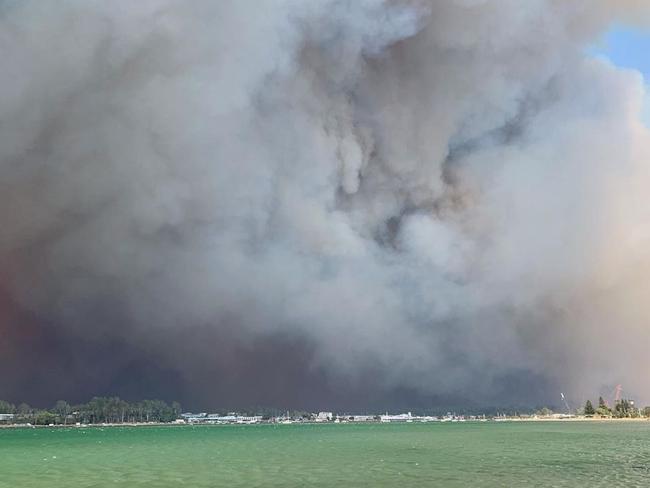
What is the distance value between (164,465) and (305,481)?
68.0 ft

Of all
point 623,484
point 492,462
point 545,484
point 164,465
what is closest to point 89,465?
point 164,465

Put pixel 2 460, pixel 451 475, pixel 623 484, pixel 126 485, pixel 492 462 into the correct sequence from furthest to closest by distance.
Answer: pixel 2 460 < pixel 492 462 < pixel 451 475 < pixel 126 485 < pixel 623 484

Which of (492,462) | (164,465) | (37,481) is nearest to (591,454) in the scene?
(492,462)

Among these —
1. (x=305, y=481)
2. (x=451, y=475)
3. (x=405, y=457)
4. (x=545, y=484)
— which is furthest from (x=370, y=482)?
(x=405, y=457)

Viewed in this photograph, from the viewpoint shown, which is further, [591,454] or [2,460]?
[2,460]

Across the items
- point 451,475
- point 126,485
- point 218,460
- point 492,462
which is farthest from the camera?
point 218,460

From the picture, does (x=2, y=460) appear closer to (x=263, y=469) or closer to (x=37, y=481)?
(x=37, y=481)

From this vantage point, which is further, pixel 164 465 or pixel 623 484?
pixel 164 465

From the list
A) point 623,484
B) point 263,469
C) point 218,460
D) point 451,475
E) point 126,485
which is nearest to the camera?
point 623,484

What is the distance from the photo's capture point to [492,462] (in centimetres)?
5444

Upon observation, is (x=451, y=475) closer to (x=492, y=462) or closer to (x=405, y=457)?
(x=492, y=462)

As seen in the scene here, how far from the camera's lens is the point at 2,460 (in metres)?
67.8

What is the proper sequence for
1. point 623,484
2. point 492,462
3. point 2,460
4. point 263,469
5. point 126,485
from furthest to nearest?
point 2,460, point 492,462, point 263,469, point 126,485, point 623,484

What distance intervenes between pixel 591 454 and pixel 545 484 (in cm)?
2949
